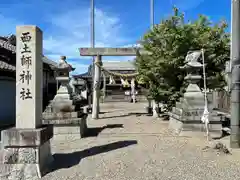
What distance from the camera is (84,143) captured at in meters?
6.84

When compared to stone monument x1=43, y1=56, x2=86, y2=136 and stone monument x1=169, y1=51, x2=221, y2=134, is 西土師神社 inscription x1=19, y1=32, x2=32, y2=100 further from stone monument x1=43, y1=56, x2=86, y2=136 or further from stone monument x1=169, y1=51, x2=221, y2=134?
stone monument x1=169, y1=51, x2=221, y2=134

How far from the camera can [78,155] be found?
5578 millimetres

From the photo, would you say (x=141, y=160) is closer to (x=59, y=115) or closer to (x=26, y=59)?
(x=26, y=59)

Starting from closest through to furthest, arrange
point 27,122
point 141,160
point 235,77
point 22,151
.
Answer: point 22,151 < point 27,122 < point 141,160 < point 235,77

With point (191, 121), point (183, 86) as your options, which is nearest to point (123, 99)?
point (183, 86)

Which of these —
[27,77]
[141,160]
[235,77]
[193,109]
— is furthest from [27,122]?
[193,109]

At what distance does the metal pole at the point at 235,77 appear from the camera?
19.9 feet

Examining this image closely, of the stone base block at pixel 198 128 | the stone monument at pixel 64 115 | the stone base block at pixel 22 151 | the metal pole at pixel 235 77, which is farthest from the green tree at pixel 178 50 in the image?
the stone base block at pixel 22 151

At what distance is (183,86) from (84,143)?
189 inches

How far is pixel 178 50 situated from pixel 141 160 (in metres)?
5.30

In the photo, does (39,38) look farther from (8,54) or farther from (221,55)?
(8,54)

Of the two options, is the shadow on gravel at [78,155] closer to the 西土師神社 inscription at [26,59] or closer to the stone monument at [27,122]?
the stone monument at [27,122]

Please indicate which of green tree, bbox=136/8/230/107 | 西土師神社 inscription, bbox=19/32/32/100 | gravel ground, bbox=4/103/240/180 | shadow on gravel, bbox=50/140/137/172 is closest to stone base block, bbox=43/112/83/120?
gravel ground, bbox=4/103/240/180

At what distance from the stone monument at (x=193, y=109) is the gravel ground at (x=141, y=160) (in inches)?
24.4
